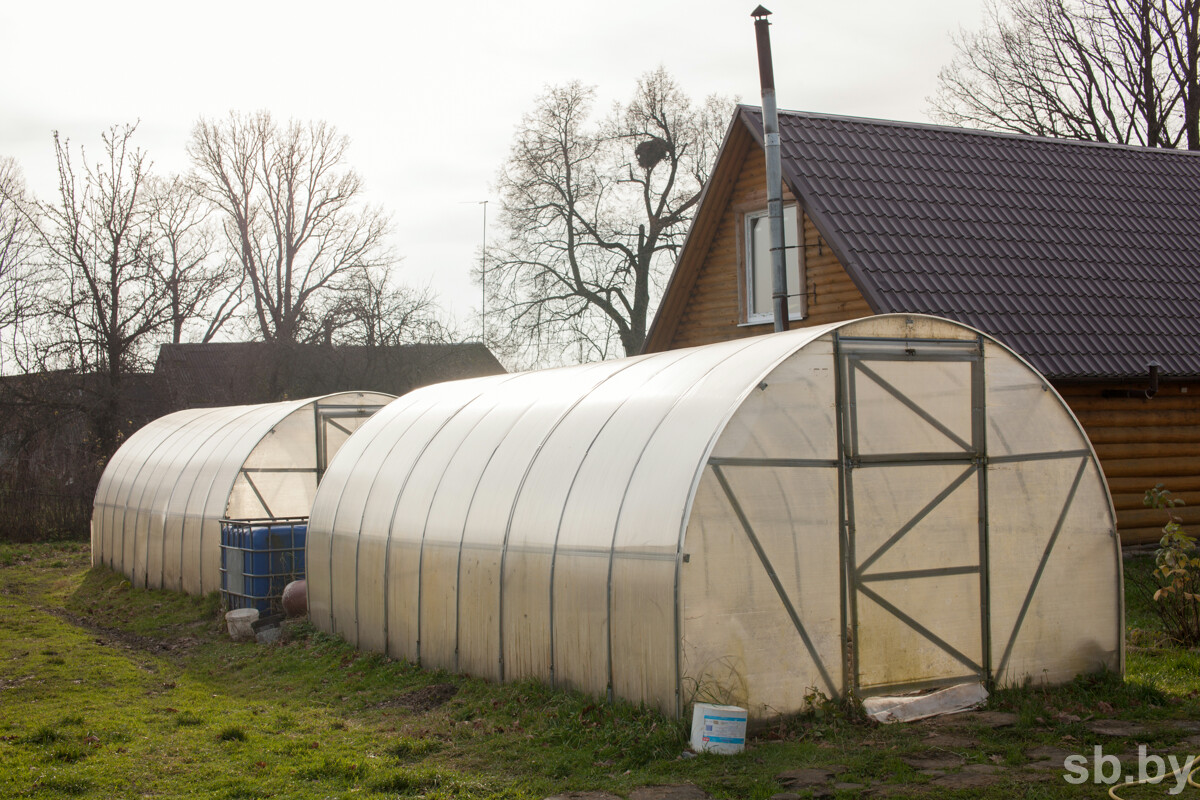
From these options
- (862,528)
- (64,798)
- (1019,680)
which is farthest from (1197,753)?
(64,798)

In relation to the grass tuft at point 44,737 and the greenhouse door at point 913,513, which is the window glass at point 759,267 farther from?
the grass tuft at point 44,737

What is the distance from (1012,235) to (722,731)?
11.7m

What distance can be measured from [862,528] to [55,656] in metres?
9.28

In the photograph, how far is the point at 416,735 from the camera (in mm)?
8695

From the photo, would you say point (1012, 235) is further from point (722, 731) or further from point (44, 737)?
point (44, 737)

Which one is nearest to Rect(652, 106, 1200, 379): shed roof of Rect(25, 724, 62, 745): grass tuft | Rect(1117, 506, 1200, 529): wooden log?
Rect(1117, 506, 1200, 529): wooden log

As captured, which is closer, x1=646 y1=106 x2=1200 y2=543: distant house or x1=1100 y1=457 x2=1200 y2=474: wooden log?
x1=646 y1=106 x2=1200 y2=543: distant house

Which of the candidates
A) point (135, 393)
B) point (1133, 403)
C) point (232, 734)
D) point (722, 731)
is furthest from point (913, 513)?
point (135, 393)

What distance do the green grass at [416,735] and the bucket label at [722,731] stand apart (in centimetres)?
14

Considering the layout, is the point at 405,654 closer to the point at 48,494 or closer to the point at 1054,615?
the point at 1054,615

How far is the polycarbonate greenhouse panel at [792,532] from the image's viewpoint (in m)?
8.20

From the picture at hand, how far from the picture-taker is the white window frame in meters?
16.2

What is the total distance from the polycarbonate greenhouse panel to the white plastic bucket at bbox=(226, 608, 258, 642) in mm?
3910

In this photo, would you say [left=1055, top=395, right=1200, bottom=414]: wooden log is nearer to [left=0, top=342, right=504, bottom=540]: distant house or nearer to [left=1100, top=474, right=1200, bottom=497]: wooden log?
[left=1100, top=474, right=1200, bottom=497]: wooden log
